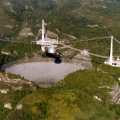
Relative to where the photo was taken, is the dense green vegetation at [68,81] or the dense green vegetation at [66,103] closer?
the dense green vegetation at [66,103]

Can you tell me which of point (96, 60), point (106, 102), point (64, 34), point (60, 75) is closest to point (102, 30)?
point (64, 34)

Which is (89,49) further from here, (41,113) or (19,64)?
(41,113)

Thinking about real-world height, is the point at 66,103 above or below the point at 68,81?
below

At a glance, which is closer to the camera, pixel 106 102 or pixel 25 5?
pixel 106 102

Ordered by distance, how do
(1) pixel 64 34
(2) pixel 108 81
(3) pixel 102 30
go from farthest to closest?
(3) pixel 102 30, (1) pixel 64 34, (2) pixel 108 81

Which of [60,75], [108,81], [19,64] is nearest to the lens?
[108,81]

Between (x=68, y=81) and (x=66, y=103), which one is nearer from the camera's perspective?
(x=66, y=103)

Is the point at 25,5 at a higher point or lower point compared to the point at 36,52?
higher

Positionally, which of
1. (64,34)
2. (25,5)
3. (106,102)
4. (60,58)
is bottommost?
(106,102)

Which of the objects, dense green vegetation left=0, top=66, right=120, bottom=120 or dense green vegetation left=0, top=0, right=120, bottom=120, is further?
dense green vegetation left=0, top=0, right=120, bottom=120

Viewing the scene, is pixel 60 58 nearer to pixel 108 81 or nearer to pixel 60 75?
pixel 60 75
